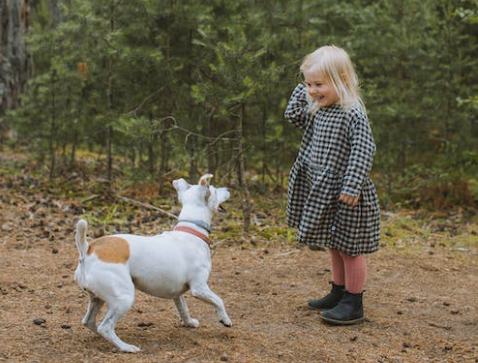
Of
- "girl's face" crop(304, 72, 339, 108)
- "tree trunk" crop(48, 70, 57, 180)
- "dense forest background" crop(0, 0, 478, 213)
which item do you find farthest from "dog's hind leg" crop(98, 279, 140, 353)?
"tree trunk" crop(48, 70, 57, 180)

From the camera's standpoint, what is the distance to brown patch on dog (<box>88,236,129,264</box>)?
3475mm

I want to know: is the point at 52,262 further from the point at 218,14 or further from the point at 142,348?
the point at 218,14

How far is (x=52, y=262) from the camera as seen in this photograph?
19.7ft

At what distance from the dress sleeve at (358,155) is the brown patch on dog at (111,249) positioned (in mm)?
1521

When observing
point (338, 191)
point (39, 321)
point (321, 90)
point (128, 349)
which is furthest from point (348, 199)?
point (39, 321)

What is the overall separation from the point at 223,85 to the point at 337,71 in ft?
11.0

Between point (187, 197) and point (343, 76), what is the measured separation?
139cm

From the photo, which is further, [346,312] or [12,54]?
[12,54]

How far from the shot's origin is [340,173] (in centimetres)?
432

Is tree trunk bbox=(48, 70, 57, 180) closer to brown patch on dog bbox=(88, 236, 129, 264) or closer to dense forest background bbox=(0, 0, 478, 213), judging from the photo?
dense forest background bbox=(0, 0, 478, 213)

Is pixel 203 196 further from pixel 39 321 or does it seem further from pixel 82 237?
pixel 39 321

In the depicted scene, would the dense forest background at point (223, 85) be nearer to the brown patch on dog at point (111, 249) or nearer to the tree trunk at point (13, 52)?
the tree trunk at point (13, 52)

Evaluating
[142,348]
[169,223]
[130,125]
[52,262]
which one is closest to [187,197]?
[142,348]

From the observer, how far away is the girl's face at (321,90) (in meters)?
4.28
